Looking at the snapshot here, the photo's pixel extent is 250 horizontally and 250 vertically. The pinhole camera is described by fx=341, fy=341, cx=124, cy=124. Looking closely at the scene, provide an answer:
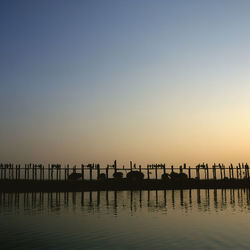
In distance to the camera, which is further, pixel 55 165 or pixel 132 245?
pixel 55 165

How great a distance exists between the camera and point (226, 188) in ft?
198

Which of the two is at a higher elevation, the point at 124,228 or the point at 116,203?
the point at 124,228

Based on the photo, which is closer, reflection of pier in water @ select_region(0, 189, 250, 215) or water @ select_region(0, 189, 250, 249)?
water @ select_region(0, 189, 250, 249)

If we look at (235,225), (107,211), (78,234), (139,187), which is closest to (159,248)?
(78,234)

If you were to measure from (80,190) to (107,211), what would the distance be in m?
25.3

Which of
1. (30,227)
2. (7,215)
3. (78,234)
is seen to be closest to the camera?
(78,234)

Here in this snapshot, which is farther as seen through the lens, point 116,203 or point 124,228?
point 116,203

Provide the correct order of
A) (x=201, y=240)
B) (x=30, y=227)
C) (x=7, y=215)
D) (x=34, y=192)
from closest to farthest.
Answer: (x=201, y=240), (x=30, y=227), (x=7, y=215), (x=34, y=192)

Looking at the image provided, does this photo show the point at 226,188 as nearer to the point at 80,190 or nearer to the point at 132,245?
the point at 80,190

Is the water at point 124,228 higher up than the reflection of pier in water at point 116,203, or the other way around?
the water at point 124,228

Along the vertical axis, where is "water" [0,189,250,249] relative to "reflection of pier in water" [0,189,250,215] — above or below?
above

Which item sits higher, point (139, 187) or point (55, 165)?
point (55, 165)

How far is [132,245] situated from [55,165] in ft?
152

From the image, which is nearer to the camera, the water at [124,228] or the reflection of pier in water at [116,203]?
the water at [124,228]
